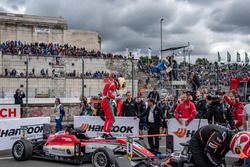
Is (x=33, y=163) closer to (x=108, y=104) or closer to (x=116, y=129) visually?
(x=108, y=104)

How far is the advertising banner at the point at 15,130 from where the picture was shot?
1091 centimetres

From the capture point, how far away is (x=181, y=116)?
11.4 metres

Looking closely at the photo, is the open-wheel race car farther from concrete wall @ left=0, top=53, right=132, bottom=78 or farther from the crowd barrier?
concrete wall @ left=0, top=53, right=132, bottom=78

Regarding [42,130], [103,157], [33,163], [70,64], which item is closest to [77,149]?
[103,157]

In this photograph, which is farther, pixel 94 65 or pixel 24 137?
pixel 94 65

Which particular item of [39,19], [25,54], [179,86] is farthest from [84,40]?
[179,86]

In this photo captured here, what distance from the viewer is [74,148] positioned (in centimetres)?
918

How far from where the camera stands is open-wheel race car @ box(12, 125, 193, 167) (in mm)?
8117

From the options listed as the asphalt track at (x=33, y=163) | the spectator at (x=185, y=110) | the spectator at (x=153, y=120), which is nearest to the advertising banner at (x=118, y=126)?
the spectator at (x=153, y=120)

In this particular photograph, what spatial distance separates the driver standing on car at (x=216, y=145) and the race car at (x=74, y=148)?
3556 mm

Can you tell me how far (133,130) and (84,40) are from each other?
4644 cm

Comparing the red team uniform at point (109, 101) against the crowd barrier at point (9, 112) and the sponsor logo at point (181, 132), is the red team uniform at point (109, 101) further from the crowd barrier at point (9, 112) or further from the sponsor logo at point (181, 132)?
the crowd barrier at point (9, 112)

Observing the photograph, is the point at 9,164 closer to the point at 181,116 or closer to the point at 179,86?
the point at 181,116

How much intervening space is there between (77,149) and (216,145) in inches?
208
